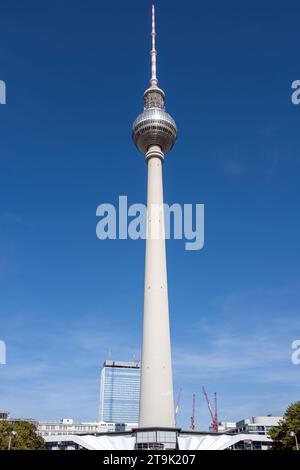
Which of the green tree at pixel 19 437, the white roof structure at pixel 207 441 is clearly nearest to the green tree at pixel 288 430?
the white roof structure at pixel 207 441

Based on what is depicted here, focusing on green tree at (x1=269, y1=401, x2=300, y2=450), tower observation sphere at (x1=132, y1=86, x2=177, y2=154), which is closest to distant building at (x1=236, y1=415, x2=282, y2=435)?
green tree at (x1=269, y1=401, x2=300, y2=450)

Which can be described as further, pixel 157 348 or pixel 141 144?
pixel 141 144

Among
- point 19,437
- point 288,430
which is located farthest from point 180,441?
point 19,437

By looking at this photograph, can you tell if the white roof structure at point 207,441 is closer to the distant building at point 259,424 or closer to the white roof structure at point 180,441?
the white roof structure at point 180,441

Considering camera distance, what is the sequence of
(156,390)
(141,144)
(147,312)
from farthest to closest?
1. (141,144)
2. (147,312)
3. (156,390)

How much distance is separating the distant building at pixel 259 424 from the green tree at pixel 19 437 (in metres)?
104

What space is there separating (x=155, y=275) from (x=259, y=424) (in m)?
122

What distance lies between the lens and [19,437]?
92.1 meters

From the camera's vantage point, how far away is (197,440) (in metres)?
80.8

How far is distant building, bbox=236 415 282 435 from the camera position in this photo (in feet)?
582
